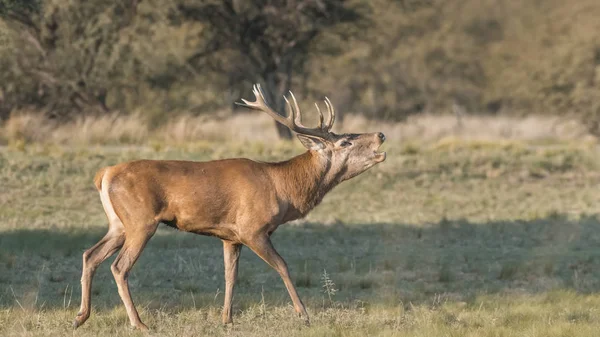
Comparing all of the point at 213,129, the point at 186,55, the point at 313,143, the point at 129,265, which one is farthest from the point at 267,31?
the point at 129,265

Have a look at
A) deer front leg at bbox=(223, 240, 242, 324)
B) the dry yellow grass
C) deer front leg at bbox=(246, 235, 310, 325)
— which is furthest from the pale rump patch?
the dry yellow grass

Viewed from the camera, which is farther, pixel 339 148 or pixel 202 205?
pixel 339 148

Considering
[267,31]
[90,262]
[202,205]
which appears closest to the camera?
[202,205]

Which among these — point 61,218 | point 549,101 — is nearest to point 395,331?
point 61,218

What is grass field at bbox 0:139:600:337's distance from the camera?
1059 cm

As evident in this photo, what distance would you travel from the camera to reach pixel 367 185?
22969mm

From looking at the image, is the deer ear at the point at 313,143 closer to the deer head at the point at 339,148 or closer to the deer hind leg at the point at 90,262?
the deer head at the point at 339,148

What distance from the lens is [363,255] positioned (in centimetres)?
1598

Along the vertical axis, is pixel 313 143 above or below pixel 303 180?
above

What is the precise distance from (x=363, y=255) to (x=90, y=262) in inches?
254

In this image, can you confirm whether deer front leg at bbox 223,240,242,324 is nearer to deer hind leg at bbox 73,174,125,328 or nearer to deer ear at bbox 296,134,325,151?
deer hind leg at bbox 73,174,125,328

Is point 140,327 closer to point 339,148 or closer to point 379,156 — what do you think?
point 339,148

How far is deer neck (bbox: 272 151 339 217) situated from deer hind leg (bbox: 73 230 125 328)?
159cm


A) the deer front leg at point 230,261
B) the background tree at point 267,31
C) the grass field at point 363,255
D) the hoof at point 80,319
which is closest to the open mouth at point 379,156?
the grass field at point 363,255
